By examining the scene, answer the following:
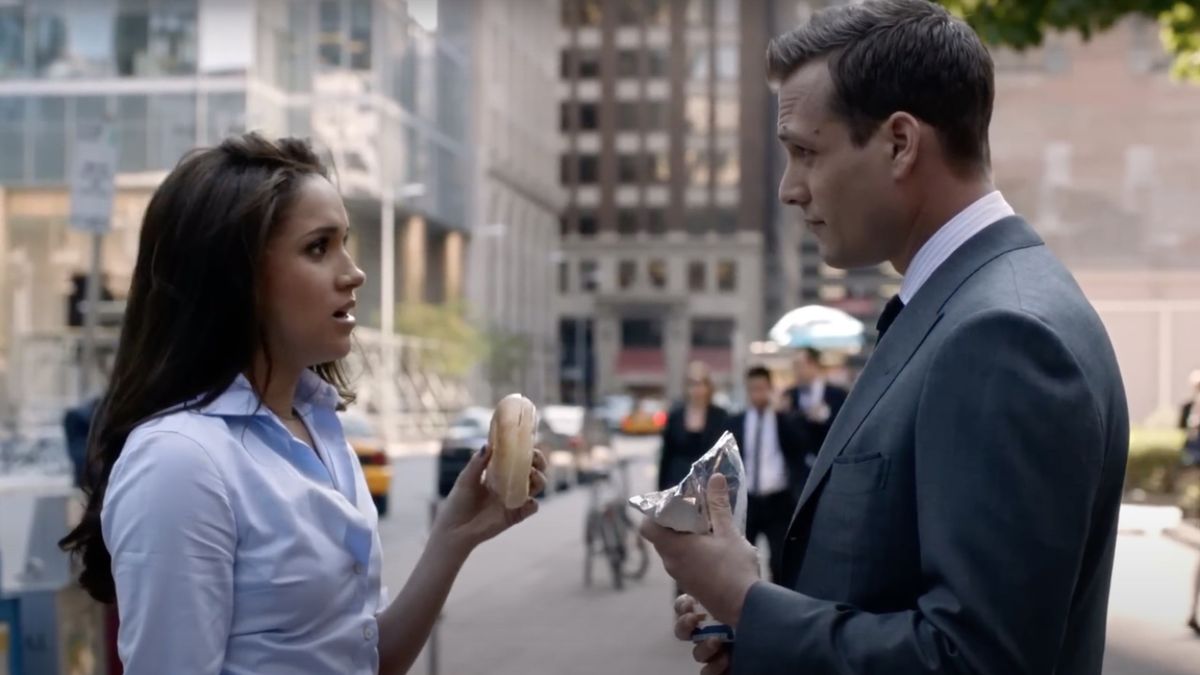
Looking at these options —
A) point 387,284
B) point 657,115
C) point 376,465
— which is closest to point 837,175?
point 376,465

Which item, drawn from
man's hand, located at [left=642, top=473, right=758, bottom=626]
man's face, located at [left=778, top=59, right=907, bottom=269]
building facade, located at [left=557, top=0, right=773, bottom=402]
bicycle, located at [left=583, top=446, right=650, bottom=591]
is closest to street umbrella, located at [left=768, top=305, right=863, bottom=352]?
bicycle, located at [left=583, top=446, right=650, bottom=591]

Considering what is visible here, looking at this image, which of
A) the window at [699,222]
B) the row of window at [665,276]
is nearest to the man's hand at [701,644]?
the row of window at [665,276]

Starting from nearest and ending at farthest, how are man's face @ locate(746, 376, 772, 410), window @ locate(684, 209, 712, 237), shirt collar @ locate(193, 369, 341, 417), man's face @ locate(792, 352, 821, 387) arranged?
shirt collar @ locate(193, 369, 341, 417)
man's face @ locate(746, 376, 772, 410)
man's face @ locate(792, 352, 821, 387)
window @ locate(684, 209, 712, 237)

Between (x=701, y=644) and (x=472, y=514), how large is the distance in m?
0.85

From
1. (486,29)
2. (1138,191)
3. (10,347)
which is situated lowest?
(10,347)

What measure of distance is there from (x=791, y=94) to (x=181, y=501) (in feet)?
3.44

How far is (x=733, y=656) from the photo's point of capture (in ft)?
7.16

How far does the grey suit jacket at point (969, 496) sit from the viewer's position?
194 centimetres

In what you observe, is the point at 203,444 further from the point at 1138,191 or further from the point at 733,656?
the point at 1138,191

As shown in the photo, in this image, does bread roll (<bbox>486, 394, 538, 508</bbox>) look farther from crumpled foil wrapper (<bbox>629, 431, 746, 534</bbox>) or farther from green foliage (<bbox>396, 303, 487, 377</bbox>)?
green foliage (<bbox>396, 303, 487, 377</bbox>)

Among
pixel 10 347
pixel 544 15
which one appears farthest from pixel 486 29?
pixel 10 347

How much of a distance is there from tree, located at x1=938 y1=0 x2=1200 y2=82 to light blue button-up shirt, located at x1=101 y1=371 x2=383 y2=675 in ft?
35.8

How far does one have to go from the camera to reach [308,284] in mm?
2795

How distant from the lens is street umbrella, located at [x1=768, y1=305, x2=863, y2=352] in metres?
17.2
